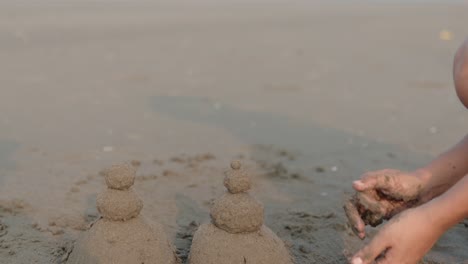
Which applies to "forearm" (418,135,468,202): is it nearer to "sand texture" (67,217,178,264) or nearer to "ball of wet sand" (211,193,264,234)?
"ball of wet sand" (211,193,264,234)

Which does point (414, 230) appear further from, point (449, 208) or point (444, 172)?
point (444, 172)

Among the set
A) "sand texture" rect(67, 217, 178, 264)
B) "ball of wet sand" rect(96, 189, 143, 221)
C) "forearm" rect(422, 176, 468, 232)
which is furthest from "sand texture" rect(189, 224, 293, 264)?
"forearm" rect(422, 176, 468, 232)

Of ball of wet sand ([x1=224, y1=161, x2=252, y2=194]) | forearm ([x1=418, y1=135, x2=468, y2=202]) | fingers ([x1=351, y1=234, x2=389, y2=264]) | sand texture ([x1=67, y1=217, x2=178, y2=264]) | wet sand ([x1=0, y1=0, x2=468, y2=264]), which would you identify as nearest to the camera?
fingers ([x1=351, y1=234, x2=389, y2=264])

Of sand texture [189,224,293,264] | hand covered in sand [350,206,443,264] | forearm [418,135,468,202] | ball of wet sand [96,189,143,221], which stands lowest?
sand texture [189,224,293,264]

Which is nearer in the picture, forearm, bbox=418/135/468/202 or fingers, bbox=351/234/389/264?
fingers, bbox=351/234/389/264

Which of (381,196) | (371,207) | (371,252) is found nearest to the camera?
(371,252)

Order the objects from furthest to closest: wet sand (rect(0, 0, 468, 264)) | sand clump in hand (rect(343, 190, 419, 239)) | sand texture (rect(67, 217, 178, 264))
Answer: wet sand (rect(0, 0, 468, 264))
sand clump in hand (rect(343, 190, 419, 239))
sand texture (rect(67, 217, 178, 264))

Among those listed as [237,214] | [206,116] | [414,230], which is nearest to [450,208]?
[414,230]

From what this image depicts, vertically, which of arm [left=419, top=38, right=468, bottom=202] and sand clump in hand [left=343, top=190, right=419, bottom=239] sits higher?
arm [left=419, top=38, right=468, bottom=202]
